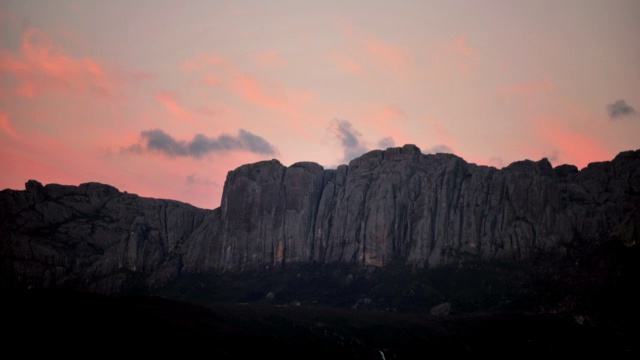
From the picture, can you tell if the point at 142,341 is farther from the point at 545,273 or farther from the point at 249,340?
the point at 545,273

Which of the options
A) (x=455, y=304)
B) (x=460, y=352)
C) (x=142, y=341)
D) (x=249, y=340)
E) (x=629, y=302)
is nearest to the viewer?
(x=142, y=341)

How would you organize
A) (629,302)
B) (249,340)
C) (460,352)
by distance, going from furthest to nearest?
(629,302), (460,352), (249,340)

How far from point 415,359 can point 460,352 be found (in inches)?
483

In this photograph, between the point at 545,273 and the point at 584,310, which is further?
the point at 545,273

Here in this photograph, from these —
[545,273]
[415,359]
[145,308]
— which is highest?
[545,273]

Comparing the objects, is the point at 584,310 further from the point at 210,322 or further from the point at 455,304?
the point at 210,322

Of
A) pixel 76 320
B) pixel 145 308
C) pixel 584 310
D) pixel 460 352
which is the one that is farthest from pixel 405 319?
pixel 76 320

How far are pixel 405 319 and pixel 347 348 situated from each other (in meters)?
31.4

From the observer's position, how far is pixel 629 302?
6570 inches

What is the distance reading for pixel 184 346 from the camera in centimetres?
13100

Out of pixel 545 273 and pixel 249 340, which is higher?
pixel 545 273

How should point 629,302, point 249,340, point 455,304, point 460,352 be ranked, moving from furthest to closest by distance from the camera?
point 455,304 → point 629,302 → point 460,352 → point 249,340

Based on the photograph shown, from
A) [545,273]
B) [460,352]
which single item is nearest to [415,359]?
[460,352]

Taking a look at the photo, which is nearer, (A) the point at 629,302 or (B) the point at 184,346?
(B) the point at 184,346
